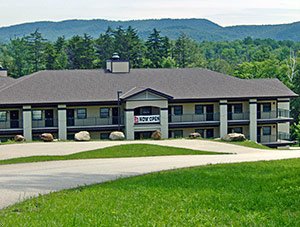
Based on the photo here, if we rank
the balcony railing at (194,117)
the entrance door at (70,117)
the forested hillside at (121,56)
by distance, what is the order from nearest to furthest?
the entrance door at (70,117)
the balcony railing at (194,117)
the forested hillside at (121,56)

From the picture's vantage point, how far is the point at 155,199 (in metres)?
13.7

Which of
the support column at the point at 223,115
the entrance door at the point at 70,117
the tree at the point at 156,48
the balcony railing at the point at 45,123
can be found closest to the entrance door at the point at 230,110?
the support column at the point at 223,115

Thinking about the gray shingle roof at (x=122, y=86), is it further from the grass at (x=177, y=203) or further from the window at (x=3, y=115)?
the grass at (x=177, y=203)

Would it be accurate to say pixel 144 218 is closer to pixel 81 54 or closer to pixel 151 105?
pixel 151 105

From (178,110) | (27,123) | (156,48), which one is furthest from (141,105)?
(156,48)

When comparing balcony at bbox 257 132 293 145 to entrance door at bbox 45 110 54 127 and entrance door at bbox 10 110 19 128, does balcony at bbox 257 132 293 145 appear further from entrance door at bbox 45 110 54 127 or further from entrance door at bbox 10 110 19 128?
entrance door at bbox 10 110 19 128

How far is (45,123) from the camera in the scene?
45.1m

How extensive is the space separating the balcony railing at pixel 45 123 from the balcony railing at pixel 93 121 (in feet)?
3.48

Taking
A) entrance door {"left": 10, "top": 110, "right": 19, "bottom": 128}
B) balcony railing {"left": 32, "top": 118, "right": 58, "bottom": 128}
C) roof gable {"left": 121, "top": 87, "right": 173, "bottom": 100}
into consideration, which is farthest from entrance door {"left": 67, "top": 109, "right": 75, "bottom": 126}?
roof gable {"left": 121, "top": 87, "right": 173, "bottom": 100}

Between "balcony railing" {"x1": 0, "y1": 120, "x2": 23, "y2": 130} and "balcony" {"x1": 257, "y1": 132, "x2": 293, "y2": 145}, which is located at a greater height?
"balcony railing" {"x1": 0, "y1": 120, "x2": 23, "y2": 130}

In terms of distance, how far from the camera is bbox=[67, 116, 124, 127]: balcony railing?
45656 millimetres

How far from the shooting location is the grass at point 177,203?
11242 mm

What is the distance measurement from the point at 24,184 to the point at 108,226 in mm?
8284

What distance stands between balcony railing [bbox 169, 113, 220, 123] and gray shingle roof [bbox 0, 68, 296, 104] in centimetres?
153
